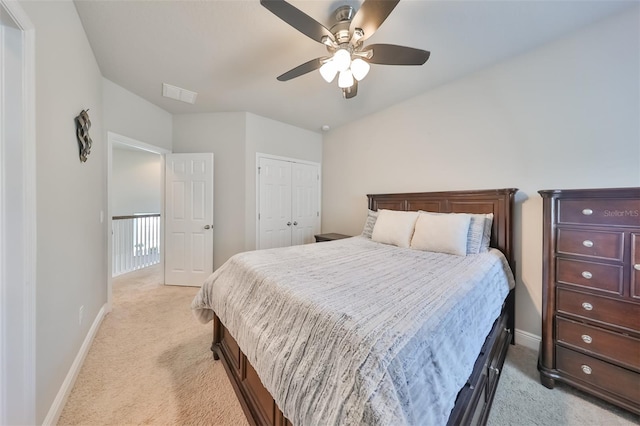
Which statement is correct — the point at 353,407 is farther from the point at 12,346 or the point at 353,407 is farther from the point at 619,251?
the point at 619,251

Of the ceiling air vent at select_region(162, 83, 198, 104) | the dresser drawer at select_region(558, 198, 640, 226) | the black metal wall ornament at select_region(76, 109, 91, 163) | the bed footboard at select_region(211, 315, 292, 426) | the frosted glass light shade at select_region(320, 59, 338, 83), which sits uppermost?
the ceiling air vent at select_region(162, 83, 198, 104)

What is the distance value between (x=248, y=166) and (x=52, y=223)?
2.34 m

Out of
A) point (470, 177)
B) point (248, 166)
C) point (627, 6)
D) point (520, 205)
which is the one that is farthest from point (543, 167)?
point (248, 166)

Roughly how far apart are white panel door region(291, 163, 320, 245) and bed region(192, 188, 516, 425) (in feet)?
7.14

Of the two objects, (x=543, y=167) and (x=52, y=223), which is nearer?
(x=52, y=223)

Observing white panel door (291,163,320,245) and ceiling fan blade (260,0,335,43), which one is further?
white panel door (291,163,320,245)

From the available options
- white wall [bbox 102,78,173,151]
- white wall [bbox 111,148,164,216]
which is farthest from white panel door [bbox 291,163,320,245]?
white wall [bbox 111,148,164,216]

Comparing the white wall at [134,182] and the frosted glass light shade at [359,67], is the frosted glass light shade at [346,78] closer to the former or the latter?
the frosted glass light shade at [359,67]

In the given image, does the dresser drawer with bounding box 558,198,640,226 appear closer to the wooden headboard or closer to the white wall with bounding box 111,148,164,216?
the wooden headboard

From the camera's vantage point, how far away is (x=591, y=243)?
1.52m

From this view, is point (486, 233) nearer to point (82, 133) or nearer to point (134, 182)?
point (82, 133)

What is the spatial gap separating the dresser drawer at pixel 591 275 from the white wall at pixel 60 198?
3.20 metres

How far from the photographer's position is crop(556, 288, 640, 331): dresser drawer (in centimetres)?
140

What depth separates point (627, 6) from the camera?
166 centimetres
